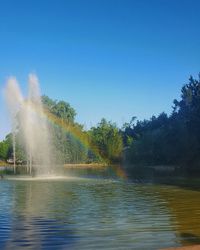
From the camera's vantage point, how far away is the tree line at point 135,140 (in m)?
75.0

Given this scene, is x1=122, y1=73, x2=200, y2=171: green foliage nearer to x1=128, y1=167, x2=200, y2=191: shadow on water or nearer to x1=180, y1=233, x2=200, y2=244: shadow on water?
x1=128, y1=167, x2=200, y2=191: shadow on water

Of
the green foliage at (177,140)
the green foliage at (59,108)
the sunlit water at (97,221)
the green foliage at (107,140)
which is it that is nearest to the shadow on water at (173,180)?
the sunlit water at (97,221)

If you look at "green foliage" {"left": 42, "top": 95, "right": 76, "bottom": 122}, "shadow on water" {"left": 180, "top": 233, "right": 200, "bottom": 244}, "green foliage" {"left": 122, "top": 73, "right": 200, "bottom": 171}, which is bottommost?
"shadow on water" {"left": 180, "top": 233, "right": 200, "bottom": 244}

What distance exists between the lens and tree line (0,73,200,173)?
2953 inches

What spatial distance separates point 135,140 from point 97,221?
332 feet

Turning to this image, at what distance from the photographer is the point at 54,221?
17641 mm

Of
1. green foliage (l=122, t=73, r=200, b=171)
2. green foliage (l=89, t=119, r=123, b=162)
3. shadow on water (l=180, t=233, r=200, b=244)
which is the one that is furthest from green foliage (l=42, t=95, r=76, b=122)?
shadow on water (l=180, t=233, r=200, b=244)

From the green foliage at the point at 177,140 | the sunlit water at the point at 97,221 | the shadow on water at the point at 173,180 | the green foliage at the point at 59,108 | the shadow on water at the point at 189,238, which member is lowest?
the shadow on water at the point at 189,238

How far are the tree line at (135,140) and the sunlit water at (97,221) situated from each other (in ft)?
156

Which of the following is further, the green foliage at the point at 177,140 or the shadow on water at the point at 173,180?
the green foliage at the point at 177,140

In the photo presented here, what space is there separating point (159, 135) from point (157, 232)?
249 feet

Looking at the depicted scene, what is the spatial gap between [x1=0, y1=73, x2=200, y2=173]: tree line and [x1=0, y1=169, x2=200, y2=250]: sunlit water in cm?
4744

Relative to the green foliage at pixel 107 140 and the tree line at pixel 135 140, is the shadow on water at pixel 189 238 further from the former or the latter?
the green foliage at pixel 107 140

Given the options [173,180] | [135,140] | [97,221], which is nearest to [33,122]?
[173,180]
